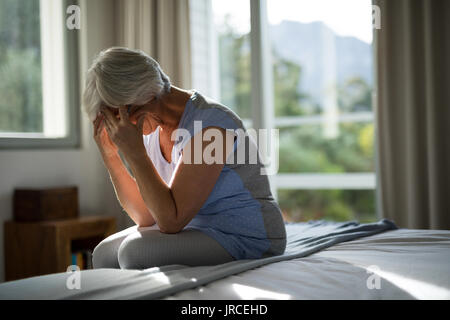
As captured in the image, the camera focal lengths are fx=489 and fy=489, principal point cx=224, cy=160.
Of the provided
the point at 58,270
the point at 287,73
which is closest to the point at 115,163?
the point at 58,270

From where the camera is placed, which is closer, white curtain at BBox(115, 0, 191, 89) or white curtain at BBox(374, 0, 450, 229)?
white curtain at BBox(374, 0, 450, 229)

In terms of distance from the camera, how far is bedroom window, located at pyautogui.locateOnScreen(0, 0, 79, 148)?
2.88m

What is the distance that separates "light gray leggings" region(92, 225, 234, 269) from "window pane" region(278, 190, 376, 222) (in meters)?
4.83

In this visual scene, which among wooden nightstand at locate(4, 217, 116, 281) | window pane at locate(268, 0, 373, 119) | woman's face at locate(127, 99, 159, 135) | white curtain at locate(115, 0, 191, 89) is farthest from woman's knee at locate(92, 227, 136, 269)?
window pane at locate(268, 0, 373, 119)

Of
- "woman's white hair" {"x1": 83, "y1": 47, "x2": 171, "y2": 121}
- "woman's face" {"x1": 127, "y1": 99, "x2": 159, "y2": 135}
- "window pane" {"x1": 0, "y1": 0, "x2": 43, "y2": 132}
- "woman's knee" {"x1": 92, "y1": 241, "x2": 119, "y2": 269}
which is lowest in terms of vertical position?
"woman's knee" {"x1": 92, "y1": 241, "x2": 119, "y2": 269}

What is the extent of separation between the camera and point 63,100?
3193mm

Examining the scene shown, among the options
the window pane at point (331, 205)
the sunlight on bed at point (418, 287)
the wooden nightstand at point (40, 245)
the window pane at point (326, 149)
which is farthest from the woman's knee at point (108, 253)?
the window pane at point (326, 149)

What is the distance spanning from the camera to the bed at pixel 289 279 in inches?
39.8

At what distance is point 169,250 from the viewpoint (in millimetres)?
1355

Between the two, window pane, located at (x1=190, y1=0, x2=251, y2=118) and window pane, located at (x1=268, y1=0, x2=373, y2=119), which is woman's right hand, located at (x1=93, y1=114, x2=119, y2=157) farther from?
window pane, located at (x1=268, y1=0, x2=373, y2=119)

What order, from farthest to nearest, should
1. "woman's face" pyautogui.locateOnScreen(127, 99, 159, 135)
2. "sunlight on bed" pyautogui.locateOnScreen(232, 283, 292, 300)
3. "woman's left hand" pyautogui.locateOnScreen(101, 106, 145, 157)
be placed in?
"woman's face" pyautogui.locateOnScreen(127, 99, 159, 135) < "woman's left hand" pyautogui.locateOnScreen(101, 106, 145, 157) < "sunlight on bed" pyautogui.locateOnScreen(232, 283, 292, 300)

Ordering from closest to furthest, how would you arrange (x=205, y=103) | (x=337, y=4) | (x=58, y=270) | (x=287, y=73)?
(x=205, y=103) → (x=58, y=270) → (x=337, y=4) → (x=287, y=73)

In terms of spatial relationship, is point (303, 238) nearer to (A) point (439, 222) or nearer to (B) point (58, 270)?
(A) point (439, 222)

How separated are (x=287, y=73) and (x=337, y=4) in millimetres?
1359
